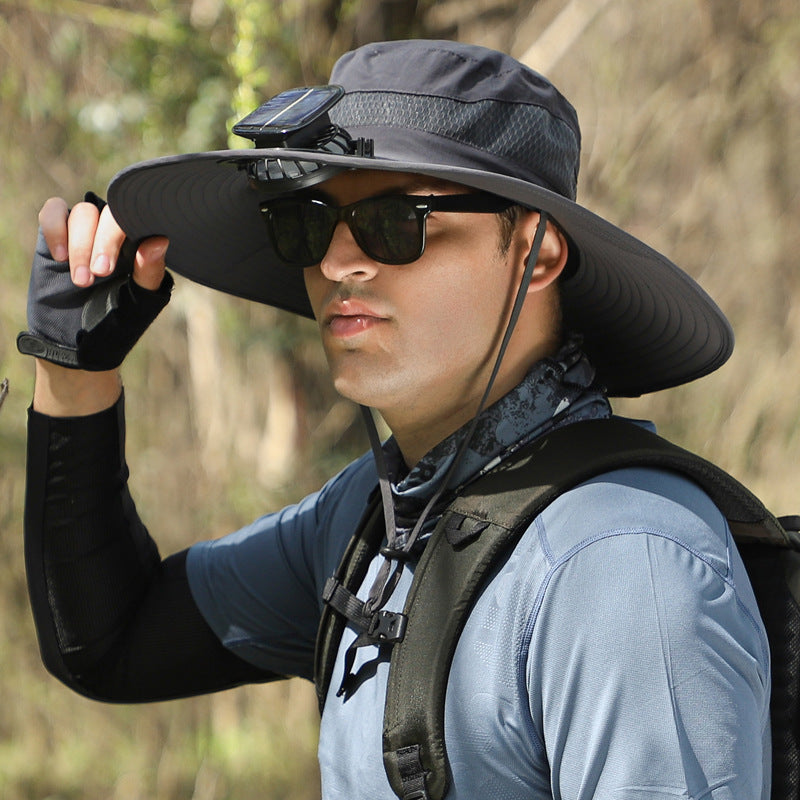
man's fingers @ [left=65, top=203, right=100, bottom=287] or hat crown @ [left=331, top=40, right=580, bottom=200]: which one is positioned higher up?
hat crown @ [left=331, top=40, right=580, bottom=200]

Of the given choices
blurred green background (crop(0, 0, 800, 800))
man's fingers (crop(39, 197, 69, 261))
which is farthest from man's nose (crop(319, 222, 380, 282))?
blurred green background (crop(0, 0, 800, 800))

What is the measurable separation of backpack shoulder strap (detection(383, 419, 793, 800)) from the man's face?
188 millimetres

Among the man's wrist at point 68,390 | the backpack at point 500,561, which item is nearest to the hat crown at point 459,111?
the backpack at point 500,561

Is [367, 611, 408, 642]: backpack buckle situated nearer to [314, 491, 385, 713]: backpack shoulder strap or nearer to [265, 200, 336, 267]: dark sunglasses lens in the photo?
[314, 491, 385, 713]: backpack shoulder strap

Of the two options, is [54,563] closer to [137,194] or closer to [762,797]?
[137,194]

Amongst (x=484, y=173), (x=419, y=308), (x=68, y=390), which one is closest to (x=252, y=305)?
(x=68, y=390)

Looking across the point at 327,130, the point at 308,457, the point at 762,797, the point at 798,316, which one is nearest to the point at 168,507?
the point at 308,457

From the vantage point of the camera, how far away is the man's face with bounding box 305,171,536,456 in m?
1.56

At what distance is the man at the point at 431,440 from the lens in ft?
3.92

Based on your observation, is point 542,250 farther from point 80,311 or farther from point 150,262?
point 80,311

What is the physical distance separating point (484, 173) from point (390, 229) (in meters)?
0.18

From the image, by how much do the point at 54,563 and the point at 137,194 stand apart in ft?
2.09

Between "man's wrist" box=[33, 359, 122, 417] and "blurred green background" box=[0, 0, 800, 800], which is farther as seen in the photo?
"blurred green background" box=[0, 0, 800, 800]

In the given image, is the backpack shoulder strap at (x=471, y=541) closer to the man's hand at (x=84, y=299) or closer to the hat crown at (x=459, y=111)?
the hat crown at (x=459, y=111)
